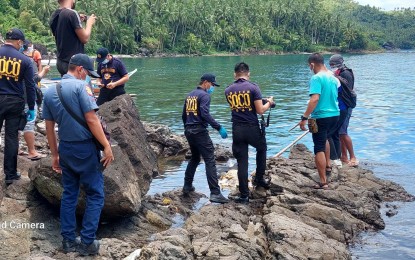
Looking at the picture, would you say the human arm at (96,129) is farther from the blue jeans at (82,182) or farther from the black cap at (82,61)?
the black cap at (82,61)

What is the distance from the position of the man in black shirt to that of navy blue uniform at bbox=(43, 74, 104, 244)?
2.12 meters

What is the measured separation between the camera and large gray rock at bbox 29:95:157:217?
27.1ft

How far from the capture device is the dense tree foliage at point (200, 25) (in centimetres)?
10869

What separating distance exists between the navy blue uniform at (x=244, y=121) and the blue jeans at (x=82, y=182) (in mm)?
3998

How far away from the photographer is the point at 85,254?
704cm

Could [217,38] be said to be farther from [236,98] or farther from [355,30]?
[236,98]

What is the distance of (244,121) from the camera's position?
1060 centimetres

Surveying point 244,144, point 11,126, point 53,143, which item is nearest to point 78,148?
point 53,143

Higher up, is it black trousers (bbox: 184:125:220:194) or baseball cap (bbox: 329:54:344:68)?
baseball cap (bbox: 329:54:344:68)

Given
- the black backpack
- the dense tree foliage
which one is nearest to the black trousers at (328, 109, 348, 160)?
the black backpack

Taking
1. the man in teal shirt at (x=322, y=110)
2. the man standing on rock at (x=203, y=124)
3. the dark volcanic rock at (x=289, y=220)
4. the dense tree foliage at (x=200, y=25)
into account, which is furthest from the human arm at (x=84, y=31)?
the dense tree foliage at (x=200, y=25)

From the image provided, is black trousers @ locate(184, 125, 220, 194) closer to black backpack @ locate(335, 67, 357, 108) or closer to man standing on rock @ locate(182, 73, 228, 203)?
man standing on rock @ locate(182, 73, 228, 203)

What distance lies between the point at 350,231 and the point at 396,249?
842mm

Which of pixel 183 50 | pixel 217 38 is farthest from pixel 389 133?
pixel 217 38
